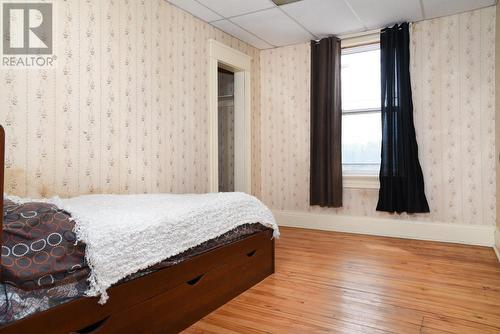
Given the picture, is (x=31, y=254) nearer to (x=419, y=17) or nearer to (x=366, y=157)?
(x=366, y=157)

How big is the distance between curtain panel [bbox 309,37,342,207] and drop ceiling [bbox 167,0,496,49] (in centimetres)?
26

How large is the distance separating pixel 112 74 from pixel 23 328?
6.49ft

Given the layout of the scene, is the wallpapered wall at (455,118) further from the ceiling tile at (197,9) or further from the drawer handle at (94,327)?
the drawer handle at (94,327)

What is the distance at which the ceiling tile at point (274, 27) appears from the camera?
3.40 metres

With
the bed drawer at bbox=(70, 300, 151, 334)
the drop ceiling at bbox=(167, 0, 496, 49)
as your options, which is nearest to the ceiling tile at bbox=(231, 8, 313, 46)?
the drop ceiling at bbox=(167, 0, 496, 49)

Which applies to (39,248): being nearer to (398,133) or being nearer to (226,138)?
(398,133)

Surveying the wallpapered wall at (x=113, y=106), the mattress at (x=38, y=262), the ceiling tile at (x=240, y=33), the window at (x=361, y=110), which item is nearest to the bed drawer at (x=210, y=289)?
the mattress at (x=38, y=262)

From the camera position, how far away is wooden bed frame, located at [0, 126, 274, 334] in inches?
43.7

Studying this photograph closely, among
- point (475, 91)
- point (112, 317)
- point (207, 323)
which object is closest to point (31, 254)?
point (112, 317)

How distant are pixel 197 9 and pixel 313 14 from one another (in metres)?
1.13

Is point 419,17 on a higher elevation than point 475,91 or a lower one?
higher

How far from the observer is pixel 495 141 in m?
3.24

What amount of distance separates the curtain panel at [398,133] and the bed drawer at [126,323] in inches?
114

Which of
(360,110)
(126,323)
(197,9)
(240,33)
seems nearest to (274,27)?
(240,33)
